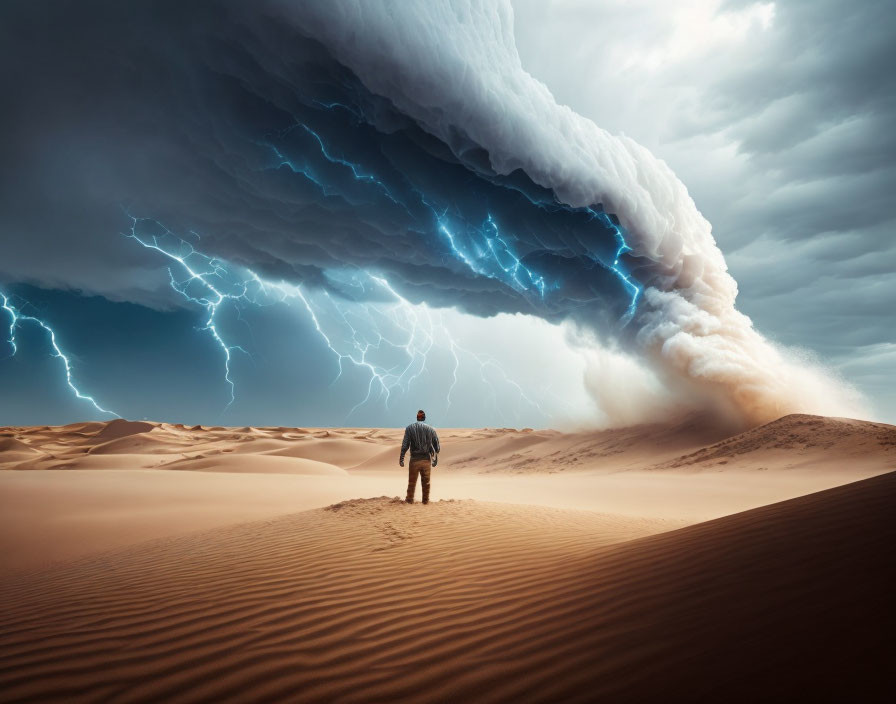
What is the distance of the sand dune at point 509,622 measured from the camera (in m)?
2.07

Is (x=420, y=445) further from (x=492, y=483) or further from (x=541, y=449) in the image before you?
(x=541, y=449)

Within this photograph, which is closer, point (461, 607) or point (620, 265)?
point (461, 607)

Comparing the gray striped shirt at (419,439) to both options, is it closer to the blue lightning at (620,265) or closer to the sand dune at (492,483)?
the sand dune at (492,483)

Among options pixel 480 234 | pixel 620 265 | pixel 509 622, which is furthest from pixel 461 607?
pixel 480 234

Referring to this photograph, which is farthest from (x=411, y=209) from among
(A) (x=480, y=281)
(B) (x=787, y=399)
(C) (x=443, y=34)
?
(B) (x=787, y=399)

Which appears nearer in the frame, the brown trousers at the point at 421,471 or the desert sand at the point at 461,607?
the desert sand at the point at 461,607

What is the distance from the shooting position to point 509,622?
3.05 metres

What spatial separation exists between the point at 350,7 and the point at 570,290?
1954 centimetres

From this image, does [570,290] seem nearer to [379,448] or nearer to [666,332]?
[666,332]

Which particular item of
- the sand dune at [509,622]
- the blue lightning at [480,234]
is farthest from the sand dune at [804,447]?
the sand dune at [509,622]

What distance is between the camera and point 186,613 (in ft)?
11.9

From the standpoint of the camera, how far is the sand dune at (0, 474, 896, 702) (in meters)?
2.07

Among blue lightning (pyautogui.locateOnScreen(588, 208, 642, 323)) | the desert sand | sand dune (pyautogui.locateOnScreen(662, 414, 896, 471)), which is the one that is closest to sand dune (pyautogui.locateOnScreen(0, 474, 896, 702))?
the desert sand

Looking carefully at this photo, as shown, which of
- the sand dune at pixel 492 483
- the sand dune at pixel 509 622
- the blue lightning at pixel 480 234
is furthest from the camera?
the blue lightning at pixel 480 234
